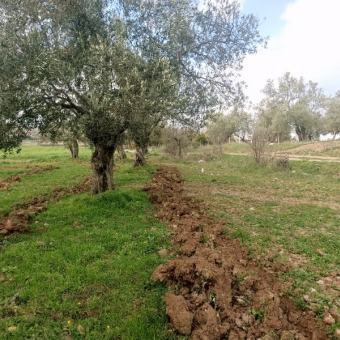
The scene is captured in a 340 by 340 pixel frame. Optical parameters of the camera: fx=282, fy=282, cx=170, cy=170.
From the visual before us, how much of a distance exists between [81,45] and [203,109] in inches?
309

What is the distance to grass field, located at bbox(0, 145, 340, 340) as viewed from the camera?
461 centimetres

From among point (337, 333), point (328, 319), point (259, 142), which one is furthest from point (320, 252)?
point (259, 142)

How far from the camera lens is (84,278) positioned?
582 cm

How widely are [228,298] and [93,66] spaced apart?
321 inches

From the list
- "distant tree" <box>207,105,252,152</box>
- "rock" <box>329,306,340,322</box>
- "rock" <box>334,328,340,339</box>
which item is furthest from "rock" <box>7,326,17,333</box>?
"distant tree" <box>207,105,252,152</box>

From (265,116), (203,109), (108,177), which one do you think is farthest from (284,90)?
(108,177)

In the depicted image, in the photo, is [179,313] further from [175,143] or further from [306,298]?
[175,143]

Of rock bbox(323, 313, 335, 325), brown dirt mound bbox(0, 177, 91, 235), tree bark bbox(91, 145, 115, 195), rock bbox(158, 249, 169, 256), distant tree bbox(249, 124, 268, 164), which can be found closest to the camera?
rock bbox(323, 313, 335, 325)

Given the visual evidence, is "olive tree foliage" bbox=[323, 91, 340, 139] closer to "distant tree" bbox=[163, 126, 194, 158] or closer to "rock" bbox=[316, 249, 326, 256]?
"distant tree" bbox=[163, 126, 194, 158]

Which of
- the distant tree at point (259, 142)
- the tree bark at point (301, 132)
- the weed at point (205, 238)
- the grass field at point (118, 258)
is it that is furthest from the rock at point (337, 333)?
the tree bark at point (301, 132)

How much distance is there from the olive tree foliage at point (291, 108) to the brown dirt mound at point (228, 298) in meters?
44.5

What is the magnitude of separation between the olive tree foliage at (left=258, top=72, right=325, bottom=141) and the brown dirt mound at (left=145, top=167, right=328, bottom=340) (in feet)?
146

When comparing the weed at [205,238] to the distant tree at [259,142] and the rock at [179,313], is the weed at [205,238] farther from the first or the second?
the distant tree at [259,142]

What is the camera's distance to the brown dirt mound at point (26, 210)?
8.29m
